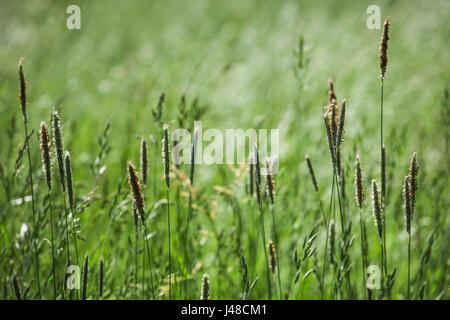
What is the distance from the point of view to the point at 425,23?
424 cm

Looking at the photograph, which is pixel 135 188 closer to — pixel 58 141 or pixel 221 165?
pixel 58 141

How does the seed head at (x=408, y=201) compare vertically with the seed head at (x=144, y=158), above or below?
below

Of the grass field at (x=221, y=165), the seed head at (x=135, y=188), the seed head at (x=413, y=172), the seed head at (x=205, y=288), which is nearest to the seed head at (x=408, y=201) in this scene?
the seed head at (x=413, y=172)

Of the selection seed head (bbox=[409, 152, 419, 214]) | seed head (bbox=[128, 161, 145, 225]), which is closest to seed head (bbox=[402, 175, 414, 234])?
seed head (bbox=[409, 152, 419, 214])

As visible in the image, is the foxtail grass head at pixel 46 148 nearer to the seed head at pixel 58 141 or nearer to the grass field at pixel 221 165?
the seed head at pixel 58 141

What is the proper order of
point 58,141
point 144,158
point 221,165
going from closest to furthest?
point 58,141
point 144,158
point 221,165

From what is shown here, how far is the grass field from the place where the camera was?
1.49 metres

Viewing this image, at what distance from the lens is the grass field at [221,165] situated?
4.89 feet

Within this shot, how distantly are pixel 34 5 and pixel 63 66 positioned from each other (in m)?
0.68

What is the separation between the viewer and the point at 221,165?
85.0 inches

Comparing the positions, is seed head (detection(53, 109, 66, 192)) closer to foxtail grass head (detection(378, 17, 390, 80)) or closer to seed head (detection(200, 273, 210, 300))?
seed head (detection(200, 273, 210, 300))

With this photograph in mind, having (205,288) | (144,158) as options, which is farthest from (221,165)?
(205,288)
